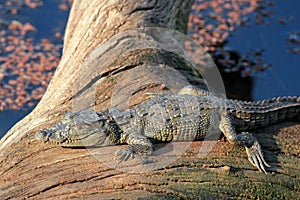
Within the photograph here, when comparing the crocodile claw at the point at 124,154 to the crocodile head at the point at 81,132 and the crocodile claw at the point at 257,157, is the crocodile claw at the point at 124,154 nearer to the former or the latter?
the crocodile head at the point at 81,132

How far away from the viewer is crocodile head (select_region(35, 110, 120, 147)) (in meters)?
3.23

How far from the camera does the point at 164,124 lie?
3.33 m

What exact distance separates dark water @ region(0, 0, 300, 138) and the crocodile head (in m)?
2.52

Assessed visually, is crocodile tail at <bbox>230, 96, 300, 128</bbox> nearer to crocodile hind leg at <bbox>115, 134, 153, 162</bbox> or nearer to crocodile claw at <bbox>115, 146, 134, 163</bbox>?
crocodile hind leg at <bbox>115, 134, 153, 162</bbox>

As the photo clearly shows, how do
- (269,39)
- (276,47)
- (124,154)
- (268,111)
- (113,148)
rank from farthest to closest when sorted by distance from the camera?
1. (269,39)
2. (276,47)
3. (268,111)
4. (113,148)
5. (124,154)

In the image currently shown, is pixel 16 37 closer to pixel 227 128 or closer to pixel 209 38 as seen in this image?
pixel 209 38

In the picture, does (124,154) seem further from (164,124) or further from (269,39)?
(269,39)

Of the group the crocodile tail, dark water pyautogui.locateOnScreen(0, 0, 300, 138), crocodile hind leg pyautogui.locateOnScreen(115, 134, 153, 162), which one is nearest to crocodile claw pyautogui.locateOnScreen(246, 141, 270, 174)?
the crocodile tail

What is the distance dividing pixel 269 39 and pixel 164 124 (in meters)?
3.88

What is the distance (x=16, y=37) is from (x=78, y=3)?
204cm

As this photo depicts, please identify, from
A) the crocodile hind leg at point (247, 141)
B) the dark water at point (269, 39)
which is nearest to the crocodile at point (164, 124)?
the crocodile hind leg at point (247, 141)

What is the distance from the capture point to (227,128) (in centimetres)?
336

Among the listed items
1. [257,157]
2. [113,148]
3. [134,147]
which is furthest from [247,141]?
[113,148]

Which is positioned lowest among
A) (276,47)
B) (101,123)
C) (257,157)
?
(276,47)
